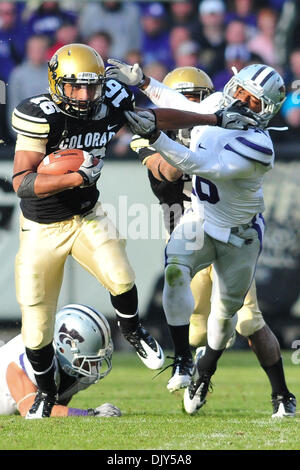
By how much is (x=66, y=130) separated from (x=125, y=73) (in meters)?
0.76

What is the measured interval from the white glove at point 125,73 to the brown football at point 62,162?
2.54 ft

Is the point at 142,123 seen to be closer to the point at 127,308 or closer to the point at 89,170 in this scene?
the point at 89,170

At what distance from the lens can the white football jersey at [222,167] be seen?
4621mm

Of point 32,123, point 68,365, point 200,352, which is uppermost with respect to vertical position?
point 32,123

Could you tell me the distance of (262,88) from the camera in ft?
15.7

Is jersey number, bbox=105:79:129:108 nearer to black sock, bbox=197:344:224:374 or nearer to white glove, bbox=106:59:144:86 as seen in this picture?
white glove, bbox=106:59:144:86

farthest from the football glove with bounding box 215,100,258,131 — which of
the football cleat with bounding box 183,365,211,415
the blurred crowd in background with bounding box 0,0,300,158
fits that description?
the blurred crowd in background with bounding box 0,0,300,158

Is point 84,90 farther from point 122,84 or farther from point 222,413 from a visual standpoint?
point 222,413

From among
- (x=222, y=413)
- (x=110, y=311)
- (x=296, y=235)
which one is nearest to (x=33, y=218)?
(x=222, y=413)

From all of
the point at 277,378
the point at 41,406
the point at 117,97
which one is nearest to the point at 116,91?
the point at 117,97

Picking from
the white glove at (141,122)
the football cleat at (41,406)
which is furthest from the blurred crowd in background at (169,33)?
the football cleat at (41,406)

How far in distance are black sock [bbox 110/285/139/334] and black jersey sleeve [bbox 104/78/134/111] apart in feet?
3.06
